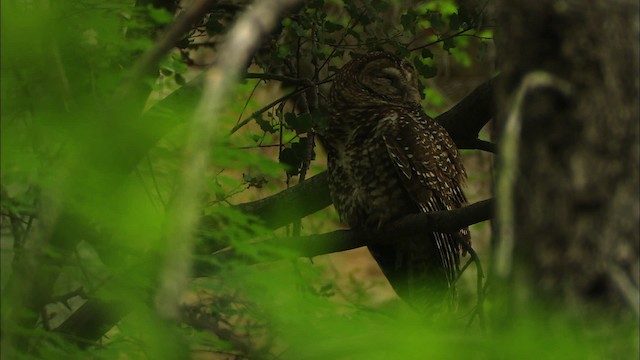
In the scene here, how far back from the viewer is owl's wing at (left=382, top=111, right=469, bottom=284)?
551 centimetres

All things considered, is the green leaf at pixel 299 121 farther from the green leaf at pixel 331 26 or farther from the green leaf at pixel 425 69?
the green leaf at pixel 425 69

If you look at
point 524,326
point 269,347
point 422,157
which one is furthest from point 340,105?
point 524,326

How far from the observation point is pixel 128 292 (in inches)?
110

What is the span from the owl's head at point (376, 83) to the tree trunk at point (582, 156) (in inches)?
134

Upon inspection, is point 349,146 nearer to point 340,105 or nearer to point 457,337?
point 340,105

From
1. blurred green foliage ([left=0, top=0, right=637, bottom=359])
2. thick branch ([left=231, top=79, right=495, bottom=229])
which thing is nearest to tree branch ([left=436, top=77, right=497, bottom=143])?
thick branch ([left=231, top=79, right=495, bottom=229])

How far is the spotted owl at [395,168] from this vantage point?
5527mm

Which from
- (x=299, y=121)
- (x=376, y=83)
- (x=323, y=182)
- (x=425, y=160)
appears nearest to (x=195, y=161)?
(x=299, y=121)

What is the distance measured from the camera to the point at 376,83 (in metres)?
6.10

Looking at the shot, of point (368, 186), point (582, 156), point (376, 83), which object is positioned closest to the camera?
point (582, 156)

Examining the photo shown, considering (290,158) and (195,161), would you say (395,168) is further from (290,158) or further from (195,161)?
(195,161)

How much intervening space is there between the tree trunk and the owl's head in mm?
3397

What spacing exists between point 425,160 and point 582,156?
9.78 feet

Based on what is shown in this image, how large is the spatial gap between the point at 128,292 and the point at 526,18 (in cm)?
117
